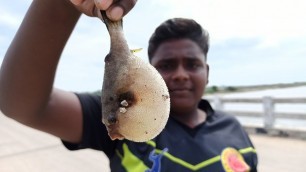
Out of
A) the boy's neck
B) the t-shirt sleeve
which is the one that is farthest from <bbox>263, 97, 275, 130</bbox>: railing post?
the t-shirt sleeve

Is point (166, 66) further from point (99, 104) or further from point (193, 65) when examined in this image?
point (99, 104)

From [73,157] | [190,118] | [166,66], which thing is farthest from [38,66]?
[73,157]

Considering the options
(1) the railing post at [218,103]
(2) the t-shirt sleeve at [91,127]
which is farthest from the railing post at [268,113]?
(2) the t-shirt sleeve at [91,127]

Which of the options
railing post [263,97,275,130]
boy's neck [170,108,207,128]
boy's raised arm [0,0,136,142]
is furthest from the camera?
railing post [263,97,275,130]

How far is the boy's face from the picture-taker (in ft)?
7.04

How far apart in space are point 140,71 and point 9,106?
2.91 ft

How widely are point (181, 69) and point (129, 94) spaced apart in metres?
1.35

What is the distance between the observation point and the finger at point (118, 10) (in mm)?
794

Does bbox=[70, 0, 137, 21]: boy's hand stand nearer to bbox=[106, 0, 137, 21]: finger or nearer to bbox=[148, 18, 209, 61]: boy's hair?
bbox=[106, 0, 137, 21]: finger

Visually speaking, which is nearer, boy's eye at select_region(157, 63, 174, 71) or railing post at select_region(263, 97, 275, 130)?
boy's eye at select_region(157, 63, 174, 71)

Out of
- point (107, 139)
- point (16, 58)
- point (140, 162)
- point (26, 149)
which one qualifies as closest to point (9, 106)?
point (16, 58)

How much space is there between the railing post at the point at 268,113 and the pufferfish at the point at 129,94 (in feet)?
31.8

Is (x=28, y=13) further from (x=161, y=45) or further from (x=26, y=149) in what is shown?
(x=26, y=149)

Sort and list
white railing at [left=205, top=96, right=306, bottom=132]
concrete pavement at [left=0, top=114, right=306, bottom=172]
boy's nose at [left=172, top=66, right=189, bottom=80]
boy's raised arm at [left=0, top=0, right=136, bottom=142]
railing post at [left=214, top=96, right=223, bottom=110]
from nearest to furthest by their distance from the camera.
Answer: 1. boy's raised arm at [left=0, top=0, right=136, bottom=142]
2. boy's nose at [left=172, top=66, right=189, bottom=80]
3. concrete pavement at [left=0, top=114, right=306, bottom=172]
4. white railing at [left=205, top=96, right=306, bottom=132]
5. railing post at [left=214, top=96, right=223, bottom=110]
